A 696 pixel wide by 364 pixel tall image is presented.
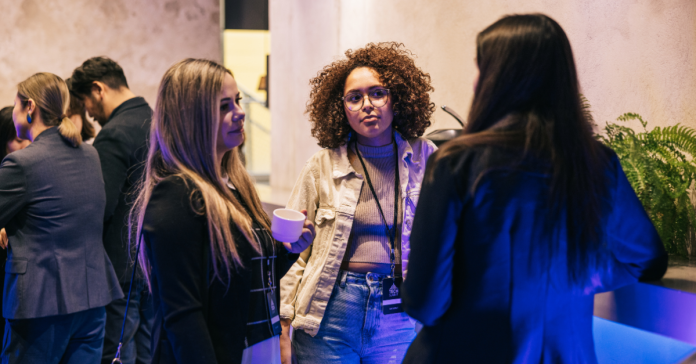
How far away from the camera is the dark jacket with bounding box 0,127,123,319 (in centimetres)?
229

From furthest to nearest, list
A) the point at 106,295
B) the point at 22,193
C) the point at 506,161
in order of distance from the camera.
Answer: the point at 106,295, the point at 22,193, the point at 506,161

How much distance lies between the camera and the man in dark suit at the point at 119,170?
121 inches

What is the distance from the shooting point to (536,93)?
106 centimetres

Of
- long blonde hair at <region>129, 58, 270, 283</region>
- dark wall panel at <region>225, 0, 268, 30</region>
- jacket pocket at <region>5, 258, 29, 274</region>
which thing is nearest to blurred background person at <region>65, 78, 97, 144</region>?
jacket pocket at <region>5, 258, 29, 274</region>

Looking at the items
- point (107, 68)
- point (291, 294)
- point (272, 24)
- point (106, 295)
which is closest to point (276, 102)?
point (272, 24)

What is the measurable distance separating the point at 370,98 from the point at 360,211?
1.44 ft

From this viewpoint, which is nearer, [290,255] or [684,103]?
[290,255]

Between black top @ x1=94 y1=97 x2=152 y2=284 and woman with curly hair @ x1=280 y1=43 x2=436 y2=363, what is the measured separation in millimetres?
1456

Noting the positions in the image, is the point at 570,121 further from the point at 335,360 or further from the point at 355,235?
the point at 335,360

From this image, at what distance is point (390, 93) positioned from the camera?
207 centimetres

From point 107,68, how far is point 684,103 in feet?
10.3

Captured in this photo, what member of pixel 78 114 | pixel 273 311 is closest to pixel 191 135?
pixel 273 311

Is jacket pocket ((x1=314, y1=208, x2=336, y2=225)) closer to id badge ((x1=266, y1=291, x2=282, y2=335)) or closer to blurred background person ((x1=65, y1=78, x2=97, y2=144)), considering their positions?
id badge ((x1=266, y1=291, x2=282, y2=335))

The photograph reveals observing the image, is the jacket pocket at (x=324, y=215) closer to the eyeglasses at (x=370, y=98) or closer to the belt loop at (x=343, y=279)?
the belt loop at (x=343, y=279)
